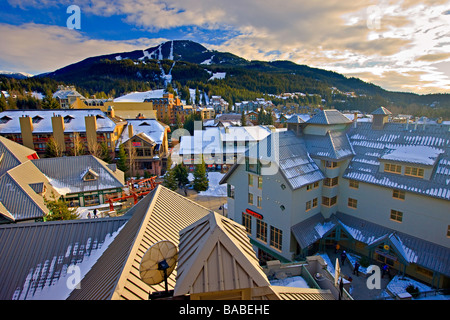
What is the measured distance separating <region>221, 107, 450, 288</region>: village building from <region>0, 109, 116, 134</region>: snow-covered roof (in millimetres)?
38635

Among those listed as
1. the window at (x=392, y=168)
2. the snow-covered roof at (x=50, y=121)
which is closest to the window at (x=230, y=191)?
the window at (x=392, y=168)

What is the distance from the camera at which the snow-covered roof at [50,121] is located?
48.1 meters

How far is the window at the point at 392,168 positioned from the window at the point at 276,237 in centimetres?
1064

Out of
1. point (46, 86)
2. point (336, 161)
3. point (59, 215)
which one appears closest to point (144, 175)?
point (59, 215)

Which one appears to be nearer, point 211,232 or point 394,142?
point 211,232

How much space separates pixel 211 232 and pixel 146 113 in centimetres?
10214

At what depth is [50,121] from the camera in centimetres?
5025

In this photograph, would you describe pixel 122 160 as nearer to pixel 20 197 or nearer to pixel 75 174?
pixel 75 174

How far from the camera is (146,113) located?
9856 cm

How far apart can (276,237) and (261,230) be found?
1.82m

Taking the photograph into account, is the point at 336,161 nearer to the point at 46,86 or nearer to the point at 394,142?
the point at 394,142

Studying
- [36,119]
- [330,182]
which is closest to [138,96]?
[36,119]

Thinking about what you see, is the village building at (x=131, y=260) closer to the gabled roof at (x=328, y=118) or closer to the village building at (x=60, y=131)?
the gabled roof at (x=328, y=118)

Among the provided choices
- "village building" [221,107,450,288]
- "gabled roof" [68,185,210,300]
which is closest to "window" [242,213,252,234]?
"village building" [221,107,450,288]
